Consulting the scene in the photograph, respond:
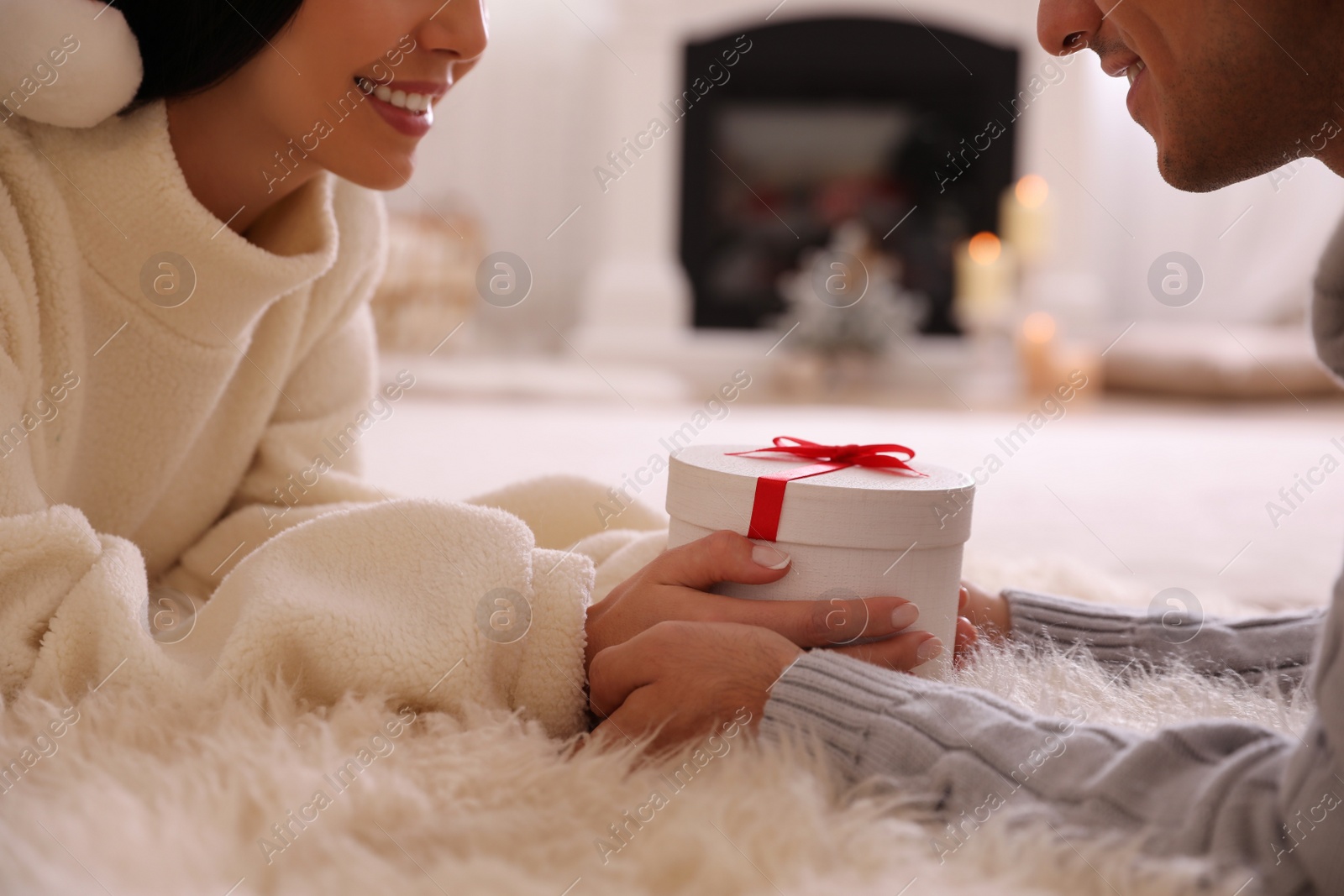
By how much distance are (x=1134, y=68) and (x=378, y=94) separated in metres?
0.64

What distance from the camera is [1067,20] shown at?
0.98 meters

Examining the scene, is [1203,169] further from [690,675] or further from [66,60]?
[66,60]

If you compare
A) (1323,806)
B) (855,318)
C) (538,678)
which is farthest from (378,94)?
(855,318)

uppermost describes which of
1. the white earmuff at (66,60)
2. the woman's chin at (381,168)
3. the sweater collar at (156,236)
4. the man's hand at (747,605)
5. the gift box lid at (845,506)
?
the white earmuff at (66,60)

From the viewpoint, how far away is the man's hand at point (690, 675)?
28.4 inches

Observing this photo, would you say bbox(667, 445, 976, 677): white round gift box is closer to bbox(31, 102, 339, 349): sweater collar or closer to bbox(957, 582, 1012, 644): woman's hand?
bbox(957, 582, 1012, 644): woman's hand

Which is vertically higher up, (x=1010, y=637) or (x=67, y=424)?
(x=67, y=424)

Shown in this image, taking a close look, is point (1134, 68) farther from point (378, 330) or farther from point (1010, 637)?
point (378, 330)

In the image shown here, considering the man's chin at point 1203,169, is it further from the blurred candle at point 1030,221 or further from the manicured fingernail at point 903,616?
the blurred candle at point 1030,221

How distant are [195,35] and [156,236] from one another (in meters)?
0.16

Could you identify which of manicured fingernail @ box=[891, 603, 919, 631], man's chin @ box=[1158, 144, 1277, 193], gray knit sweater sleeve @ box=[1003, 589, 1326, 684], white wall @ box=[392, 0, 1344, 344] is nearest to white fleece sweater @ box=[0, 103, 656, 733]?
manicured fingernail @ box=[891, 603, 919, 631]

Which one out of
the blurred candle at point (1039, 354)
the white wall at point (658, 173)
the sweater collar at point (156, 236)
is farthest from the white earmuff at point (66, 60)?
the white wall at point (658, 173)

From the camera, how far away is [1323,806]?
1.73 feet

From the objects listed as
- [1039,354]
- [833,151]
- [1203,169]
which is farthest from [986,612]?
[833,151]
